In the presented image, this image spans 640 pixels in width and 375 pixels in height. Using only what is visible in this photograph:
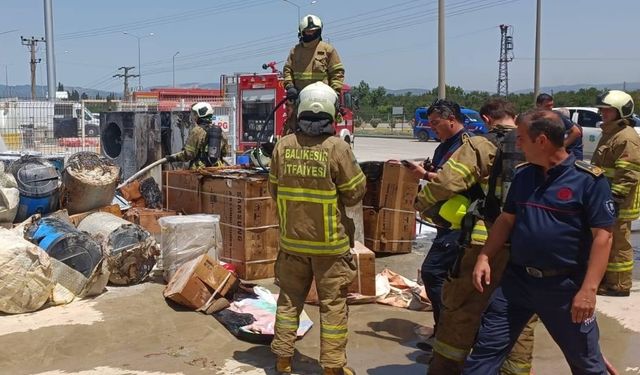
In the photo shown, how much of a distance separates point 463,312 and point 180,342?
2265mm

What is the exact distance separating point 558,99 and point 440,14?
131 ft

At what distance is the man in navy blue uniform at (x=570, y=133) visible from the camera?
3495 millimetres

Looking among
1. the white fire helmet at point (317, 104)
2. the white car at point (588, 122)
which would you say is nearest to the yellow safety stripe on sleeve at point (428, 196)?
the white fire helmet at point (317, 104)

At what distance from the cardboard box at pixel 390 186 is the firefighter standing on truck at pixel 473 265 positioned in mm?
3237

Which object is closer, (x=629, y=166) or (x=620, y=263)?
(x=629, y=166)

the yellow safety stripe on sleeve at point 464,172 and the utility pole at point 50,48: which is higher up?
the utility pole at point 50,48

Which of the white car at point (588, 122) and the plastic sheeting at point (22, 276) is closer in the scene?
the plastic sheeting at point (22, 276)

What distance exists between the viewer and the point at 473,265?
412cm

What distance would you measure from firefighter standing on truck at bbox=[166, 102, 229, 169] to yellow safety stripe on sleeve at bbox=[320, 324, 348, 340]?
4.49 metres

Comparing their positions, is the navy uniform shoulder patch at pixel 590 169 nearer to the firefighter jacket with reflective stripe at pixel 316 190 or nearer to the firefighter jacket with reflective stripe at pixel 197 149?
the firefighter jacket with reflective stripe at pixel 316 190

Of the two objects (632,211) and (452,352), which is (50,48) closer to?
(632,211)

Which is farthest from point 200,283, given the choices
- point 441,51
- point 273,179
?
point 441,51

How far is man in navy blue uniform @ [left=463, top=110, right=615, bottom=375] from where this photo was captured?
124 inches

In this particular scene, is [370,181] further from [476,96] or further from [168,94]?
[476,96]
